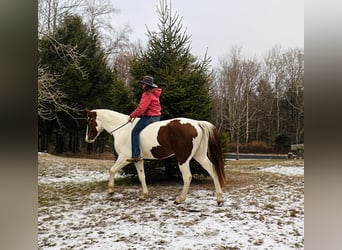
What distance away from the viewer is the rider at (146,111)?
1867 millimetres

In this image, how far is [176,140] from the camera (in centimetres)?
→ 185

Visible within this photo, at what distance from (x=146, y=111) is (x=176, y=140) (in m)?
0.30

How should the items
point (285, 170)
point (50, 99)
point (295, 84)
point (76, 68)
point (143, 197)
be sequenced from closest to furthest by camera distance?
point (143, 197) < point (285, 170) < point (295, 84) < point (50, 99) < point (76, 68)

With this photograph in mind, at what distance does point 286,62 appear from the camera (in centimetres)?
240

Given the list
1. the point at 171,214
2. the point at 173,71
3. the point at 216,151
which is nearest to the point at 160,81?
the point at 173,71

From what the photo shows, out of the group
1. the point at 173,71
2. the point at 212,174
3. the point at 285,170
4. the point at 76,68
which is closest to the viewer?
the point at 212,174

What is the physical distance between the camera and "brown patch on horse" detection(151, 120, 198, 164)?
6.01ft

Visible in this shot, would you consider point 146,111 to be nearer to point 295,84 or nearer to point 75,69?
point 75,69

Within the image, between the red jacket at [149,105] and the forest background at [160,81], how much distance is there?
30cm

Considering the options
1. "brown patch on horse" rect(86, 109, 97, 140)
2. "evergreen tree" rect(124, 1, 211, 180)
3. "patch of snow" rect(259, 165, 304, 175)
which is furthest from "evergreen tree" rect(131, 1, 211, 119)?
"patch of snow" rect(259, 165, 304, 175)
